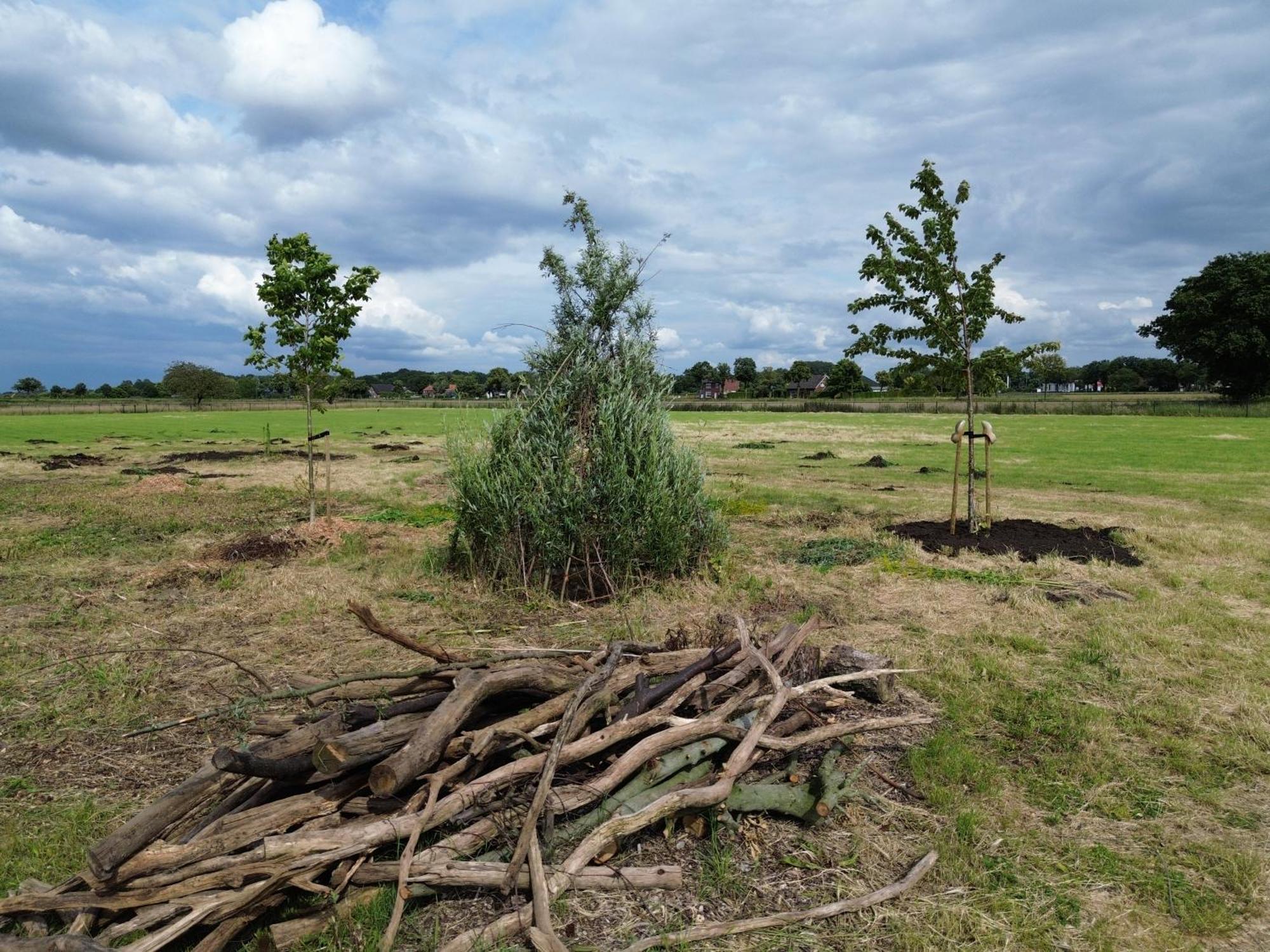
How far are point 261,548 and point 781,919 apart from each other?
10872mm

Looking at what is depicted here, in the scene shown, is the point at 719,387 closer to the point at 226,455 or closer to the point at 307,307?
the point at 226,455

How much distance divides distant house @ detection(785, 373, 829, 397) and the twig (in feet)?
497

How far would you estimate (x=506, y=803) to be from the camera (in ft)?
13.2

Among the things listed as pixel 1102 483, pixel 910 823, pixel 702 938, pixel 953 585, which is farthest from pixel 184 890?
pixel 1102 483

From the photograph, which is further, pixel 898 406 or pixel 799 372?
pixel 799 372

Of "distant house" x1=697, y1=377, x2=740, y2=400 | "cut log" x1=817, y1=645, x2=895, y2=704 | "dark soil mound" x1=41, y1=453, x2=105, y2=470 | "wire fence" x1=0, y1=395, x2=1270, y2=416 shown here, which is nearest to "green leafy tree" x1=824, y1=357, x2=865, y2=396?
"distant house" x1=697, y1=377, x2=740, y2=400

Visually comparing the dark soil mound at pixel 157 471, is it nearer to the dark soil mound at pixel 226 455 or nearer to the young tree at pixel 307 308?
the dark soil mound at pixel 226 455

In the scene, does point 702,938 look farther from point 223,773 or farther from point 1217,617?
point 1217,617

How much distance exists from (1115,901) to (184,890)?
4.47m

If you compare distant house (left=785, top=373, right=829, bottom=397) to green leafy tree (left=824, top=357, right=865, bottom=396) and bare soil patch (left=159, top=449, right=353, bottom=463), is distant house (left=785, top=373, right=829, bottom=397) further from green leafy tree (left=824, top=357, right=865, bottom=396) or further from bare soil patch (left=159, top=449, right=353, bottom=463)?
bare soil patch (left=159, top=449, right=353, bottom=463)

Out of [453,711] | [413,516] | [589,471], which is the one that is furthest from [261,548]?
[453,711]

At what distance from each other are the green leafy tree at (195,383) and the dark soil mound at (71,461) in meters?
70.8

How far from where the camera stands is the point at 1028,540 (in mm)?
12609

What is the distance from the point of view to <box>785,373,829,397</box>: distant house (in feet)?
514
